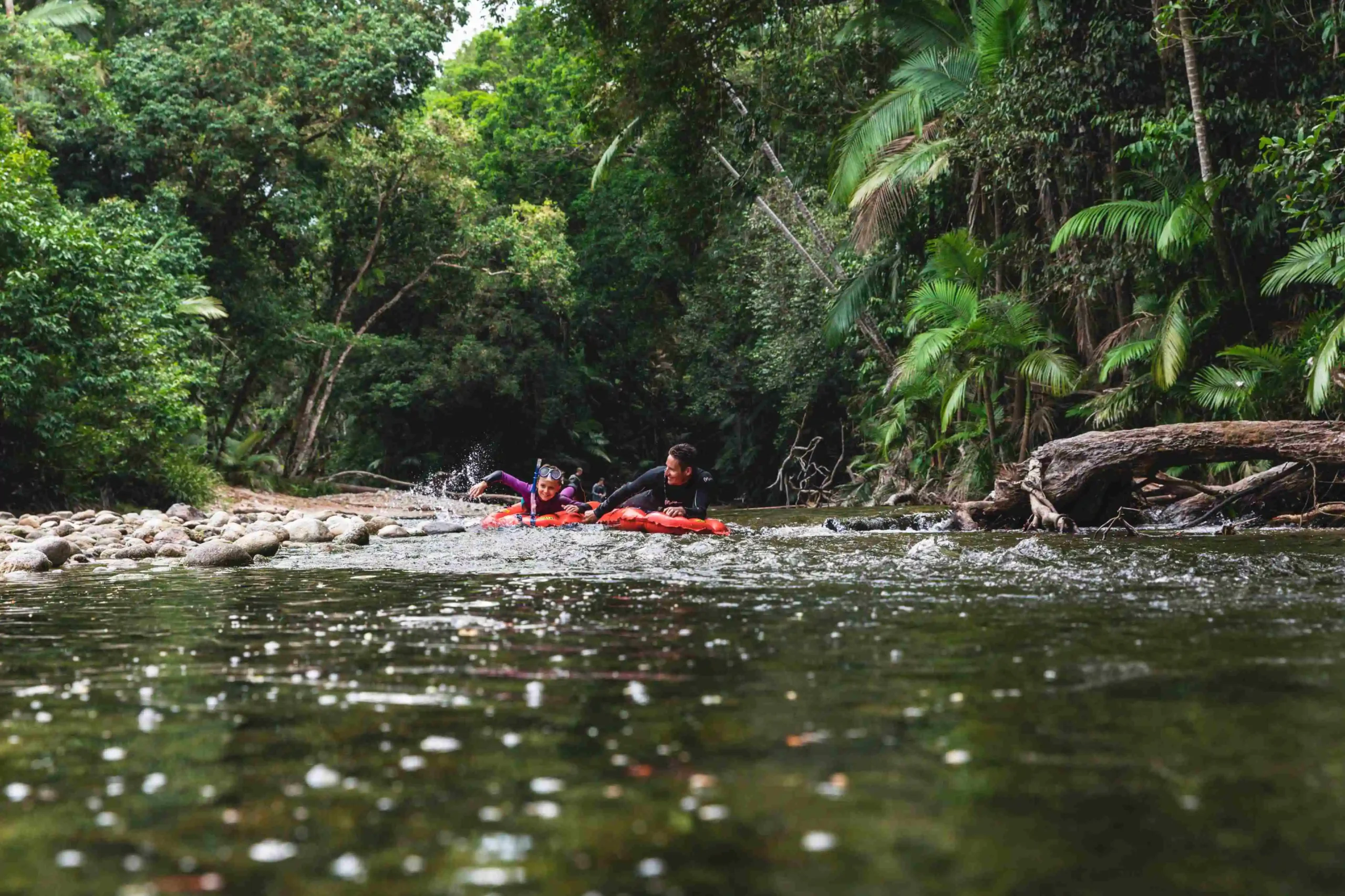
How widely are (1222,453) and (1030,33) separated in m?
→ 7.29

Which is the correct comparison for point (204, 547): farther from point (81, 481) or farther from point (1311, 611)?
point (81, 481)

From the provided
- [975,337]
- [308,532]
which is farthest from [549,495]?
[975,337]


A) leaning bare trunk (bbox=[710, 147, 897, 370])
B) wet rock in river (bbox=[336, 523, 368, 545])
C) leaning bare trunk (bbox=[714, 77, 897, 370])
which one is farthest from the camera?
leaning bare trunk (bbox=[710, 147, 897, 370])

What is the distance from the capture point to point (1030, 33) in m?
15.9

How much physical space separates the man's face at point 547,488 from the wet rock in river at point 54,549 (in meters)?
6.08

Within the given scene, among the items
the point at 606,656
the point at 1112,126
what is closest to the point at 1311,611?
the point at 606,656

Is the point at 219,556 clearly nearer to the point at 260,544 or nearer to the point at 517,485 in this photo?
the point at 260,544

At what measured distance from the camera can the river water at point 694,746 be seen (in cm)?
196

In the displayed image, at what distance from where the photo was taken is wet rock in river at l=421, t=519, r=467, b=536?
1506 centimetres

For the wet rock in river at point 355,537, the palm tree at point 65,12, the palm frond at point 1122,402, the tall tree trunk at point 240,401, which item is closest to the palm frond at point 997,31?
the palm frond at point 1122,402

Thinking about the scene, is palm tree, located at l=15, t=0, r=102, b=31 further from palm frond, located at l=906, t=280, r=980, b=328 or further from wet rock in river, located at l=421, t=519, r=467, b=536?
palm frond, located at l=906, t=280, r=980, b=328

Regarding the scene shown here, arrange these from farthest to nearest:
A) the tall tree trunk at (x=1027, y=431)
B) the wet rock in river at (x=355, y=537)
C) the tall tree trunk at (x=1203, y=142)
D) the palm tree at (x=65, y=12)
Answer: the palm tree at (x=65, y=12), the tall tree trunk at (x=1027, y=431), the tall tree trunk at (x=1203, y=142), the wet rock in river at (x=355, y=537)

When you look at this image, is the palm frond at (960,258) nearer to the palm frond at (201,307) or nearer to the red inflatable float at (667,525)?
the red inflatable float at (667,525)

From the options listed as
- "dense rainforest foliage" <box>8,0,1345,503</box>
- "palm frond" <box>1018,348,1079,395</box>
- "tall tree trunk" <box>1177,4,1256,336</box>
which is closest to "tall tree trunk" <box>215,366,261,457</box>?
"dense rainforest foliage" <box>8,0,1345,503</box>
